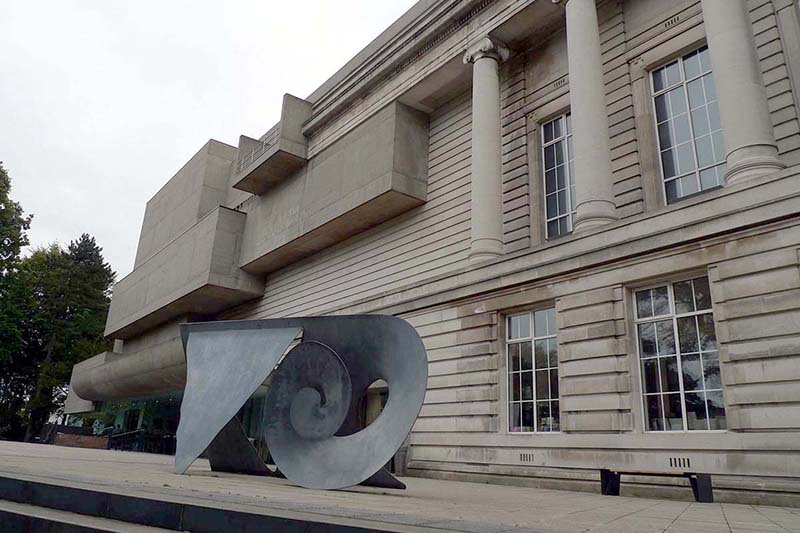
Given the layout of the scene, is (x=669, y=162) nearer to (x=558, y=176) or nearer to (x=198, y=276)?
(x=558, y=176)

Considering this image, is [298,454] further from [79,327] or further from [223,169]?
[79,327]

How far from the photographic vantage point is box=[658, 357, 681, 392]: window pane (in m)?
10.4

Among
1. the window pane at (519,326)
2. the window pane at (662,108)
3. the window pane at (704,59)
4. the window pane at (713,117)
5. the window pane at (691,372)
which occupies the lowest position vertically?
the window pane at (691,372)

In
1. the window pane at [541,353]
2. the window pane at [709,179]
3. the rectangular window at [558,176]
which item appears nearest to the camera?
the window pane at [709,179]

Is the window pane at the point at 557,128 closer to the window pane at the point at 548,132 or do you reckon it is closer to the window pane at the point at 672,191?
the window pane at the point at 548,132

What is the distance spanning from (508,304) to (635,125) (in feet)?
18.5

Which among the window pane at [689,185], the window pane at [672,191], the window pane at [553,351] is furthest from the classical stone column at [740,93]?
the window pane at [553,351]

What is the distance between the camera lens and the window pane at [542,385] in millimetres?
12664

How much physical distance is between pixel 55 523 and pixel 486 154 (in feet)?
46.5

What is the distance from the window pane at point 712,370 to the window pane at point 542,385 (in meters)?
3.51

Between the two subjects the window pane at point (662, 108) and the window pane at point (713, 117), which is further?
the window pane at point (662, 108)

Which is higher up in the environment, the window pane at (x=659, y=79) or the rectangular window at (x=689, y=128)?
the window pane at (x=659, y=79)

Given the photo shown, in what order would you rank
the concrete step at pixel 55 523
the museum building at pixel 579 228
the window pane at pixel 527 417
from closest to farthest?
the concrete step at pixel 55 523, the museum building at pixel 579 228, the window pane at pixel 527 417

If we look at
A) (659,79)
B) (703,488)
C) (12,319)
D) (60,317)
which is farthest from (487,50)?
(60,317)
